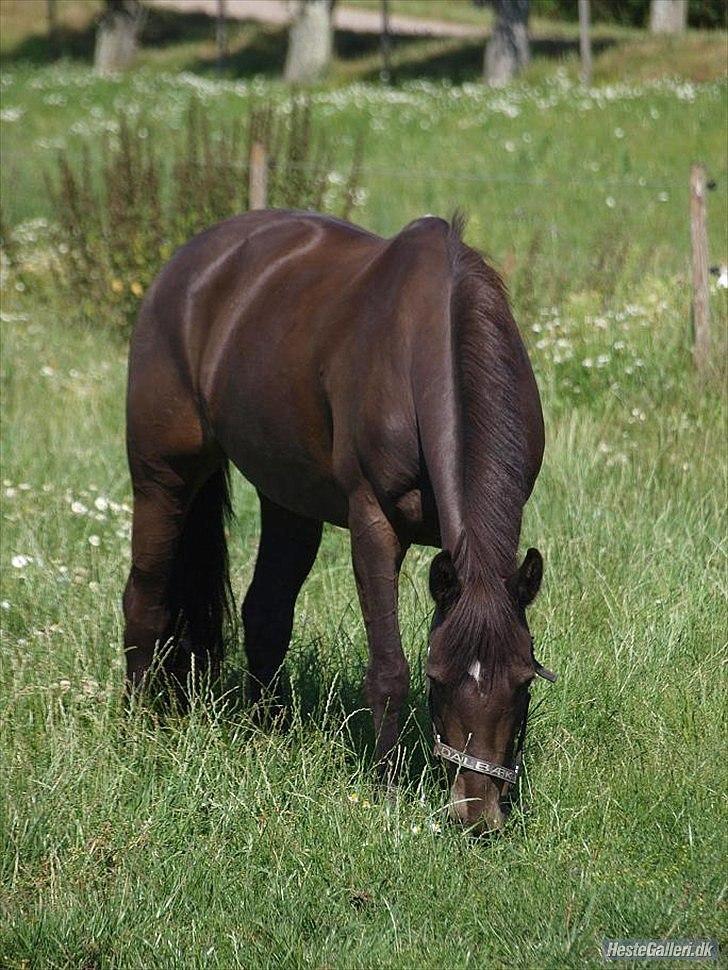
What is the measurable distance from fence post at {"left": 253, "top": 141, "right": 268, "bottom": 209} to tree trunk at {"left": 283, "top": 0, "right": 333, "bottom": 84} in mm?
19813

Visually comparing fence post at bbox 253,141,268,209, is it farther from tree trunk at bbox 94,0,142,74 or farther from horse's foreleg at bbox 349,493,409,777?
tree trunk at bbox 94,0,142,74

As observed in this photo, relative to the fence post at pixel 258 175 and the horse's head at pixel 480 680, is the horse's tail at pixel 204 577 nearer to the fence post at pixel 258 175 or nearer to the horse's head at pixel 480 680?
the horse's head at pixel 480 680

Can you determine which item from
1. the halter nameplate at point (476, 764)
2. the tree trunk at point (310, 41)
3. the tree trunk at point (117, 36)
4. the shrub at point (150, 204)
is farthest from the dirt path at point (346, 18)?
the halter nameplate at point (476, 764)

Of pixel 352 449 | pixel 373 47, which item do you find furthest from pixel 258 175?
pixel 373 47

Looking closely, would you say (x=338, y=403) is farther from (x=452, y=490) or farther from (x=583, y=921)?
(x=583, y=921)

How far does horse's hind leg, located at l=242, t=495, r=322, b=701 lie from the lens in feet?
17.5

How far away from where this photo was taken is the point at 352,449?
4137 mm

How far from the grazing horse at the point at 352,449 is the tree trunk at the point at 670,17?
14248 mm

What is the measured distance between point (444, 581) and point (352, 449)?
26.6 inches

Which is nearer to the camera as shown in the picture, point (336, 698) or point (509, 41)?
point (336, 698)

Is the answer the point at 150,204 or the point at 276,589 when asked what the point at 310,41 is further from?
the point at 276,589

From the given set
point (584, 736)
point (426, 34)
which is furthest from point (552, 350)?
point (426, 34)

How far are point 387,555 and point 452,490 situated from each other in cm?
43

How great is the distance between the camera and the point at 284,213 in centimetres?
542
